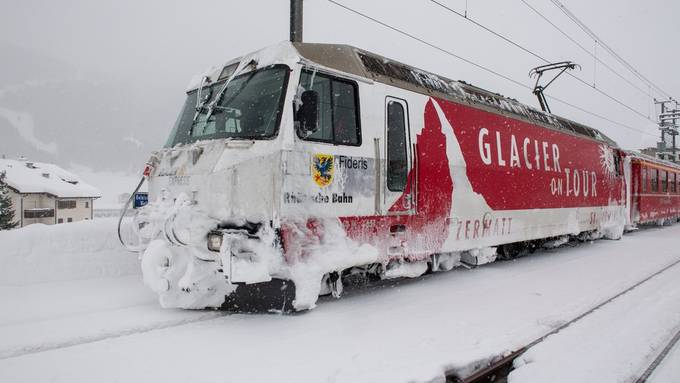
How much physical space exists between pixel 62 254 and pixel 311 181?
458cm

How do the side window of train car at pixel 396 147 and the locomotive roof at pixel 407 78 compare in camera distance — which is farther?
the side window of train car at pixel 396 147

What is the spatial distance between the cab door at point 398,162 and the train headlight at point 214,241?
2243mm

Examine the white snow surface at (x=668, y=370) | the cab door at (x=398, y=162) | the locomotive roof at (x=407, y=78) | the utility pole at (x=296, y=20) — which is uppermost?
the utility pole at (x=296, y=20)

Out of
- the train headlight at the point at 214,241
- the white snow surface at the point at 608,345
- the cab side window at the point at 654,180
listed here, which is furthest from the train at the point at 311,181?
the cab side window at the point at 654,180

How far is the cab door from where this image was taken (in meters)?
6.12

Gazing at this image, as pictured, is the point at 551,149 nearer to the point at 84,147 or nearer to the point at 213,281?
the point at 213,281

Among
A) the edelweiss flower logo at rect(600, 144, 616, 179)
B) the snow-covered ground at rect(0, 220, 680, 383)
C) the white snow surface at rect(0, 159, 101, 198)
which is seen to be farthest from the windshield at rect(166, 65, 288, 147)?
the white snow surface at rect(0, 159, 101, 198)

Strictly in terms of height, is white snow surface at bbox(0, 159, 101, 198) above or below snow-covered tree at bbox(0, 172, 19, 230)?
above

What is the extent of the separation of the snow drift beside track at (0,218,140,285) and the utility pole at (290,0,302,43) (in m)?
4.75

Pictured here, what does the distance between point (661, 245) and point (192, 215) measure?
13.9 meters

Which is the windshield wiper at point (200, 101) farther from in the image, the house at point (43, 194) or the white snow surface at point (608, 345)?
the house at point (43, 194)

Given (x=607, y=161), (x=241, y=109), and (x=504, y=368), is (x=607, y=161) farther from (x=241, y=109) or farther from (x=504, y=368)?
(x=241, y=109)

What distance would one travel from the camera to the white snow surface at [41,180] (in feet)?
127

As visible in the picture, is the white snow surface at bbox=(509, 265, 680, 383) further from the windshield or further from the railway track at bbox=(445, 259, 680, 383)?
the windshield
